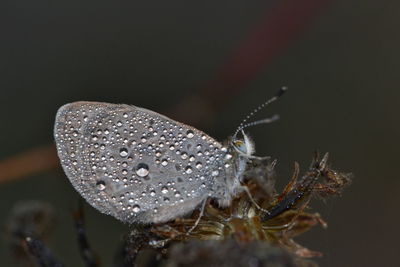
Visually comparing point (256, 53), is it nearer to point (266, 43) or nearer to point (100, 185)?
point (266, 43)

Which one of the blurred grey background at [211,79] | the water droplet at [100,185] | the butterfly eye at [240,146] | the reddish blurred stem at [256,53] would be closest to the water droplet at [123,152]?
the water droplet at [100,185]

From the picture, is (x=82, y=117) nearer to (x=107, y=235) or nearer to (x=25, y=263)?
(x=25, y=263)

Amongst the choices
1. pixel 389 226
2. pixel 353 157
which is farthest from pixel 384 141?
pixel 389 226

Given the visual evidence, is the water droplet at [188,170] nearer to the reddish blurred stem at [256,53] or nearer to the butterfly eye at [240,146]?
the butterfly eye at [240,146]

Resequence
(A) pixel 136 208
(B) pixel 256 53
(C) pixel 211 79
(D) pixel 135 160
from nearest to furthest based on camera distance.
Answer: (A) pixel 136 208 < (D) pixel 135 160 < (B) pixel 256 53 < (C) pixel 211 79

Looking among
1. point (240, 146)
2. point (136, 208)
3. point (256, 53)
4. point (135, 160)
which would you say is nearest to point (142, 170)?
point (135, 160)
